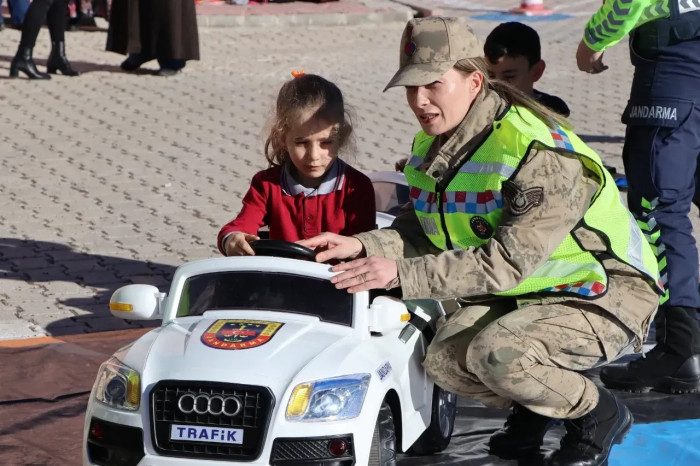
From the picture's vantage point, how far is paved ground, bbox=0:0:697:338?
6.94 meters

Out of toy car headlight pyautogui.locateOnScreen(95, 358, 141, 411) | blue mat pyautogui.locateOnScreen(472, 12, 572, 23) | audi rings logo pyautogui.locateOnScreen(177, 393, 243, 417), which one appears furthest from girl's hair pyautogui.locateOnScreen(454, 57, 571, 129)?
blue mat pyautogui.locateOnScreen(472, 12, 572, 23)

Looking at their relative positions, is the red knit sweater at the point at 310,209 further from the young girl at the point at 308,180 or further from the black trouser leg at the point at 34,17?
the black trouser leg at the point at 34,17

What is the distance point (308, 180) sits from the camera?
16.4ft

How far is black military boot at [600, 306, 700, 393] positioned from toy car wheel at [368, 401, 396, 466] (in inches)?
68.3

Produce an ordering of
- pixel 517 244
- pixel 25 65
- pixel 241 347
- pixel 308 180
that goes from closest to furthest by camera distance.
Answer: pixel 241 347, pixel 517 244, pixel 308 180, pixel 25 65

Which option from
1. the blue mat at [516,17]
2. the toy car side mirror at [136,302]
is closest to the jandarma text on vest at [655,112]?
the toy car side mirror at [136,302]

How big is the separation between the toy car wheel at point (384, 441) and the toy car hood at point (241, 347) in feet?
0.82

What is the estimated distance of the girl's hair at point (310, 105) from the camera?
15.9 feet

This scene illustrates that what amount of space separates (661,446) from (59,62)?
9.05 meters

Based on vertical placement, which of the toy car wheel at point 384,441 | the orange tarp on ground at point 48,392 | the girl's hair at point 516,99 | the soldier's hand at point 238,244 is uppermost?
the girl's hair at point 516,99

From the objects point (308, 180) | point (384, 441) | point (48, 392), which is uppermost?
point (308, 180)

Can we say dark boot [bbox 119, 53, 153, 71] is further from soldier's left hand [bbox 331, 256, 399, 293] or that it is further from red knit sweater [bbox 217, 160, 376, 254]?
soldier's left hand [bbox 331, 256, 399, 293]

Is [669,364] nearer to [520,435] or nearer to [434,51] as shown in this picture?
[520,435]

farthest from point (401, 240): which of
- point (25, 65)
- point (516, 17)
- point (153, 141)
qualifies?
point (516, 17)
